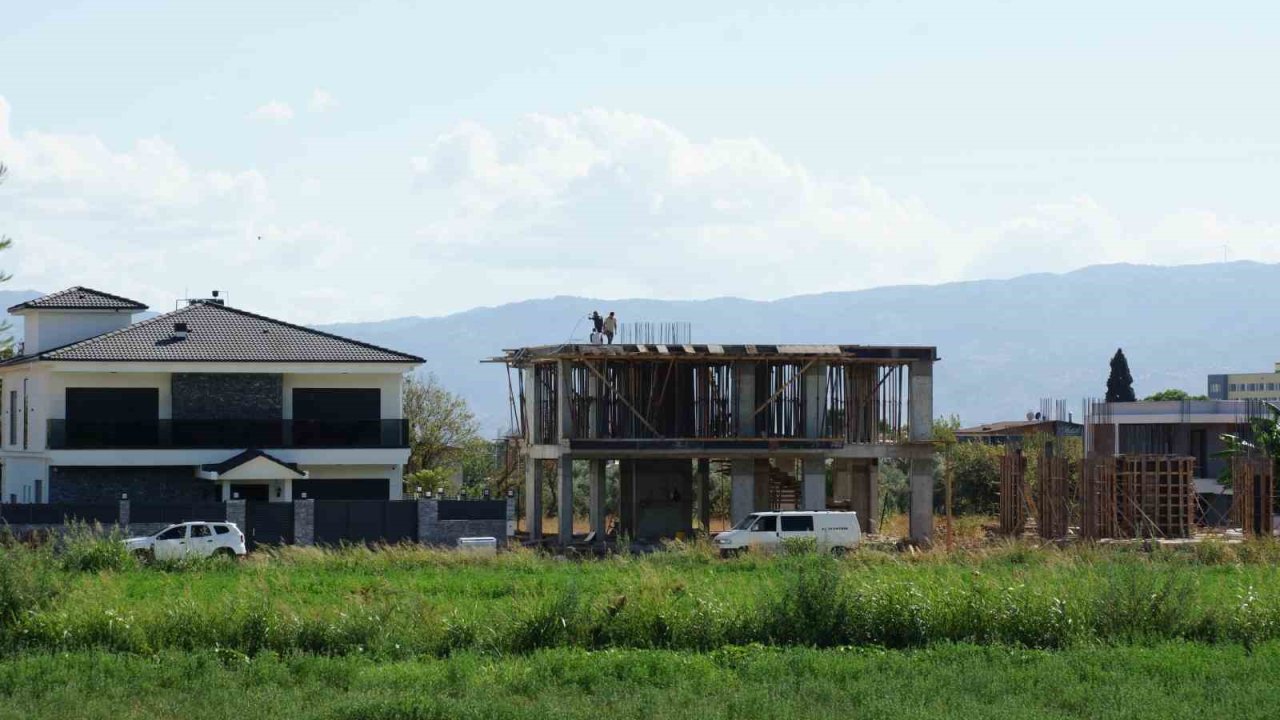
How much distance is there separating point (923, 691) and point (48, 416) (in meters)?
35.5

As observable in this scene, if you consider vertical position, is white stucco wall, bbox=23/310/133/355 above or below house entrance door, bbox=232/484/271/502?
above

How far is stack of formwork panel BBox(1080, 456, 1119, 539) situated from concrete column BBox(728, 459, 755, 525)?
964 centimetres

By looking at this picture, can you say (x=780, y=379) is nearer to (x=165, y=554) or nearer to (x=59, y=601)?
(x=165, y=554)

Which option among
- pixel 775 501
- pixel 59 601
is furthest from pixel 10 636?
pixel 775 501

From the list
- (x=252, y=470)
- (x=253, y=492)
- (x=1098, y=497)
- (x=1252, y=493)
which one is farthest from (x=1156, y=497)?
(x=253, y=492)

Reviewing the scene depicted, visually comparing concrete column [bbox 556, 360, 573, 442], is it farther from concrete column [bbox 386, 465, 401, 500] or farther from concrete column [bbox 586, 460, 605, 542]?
concrete column [bbox 386, 465, 401, 500]

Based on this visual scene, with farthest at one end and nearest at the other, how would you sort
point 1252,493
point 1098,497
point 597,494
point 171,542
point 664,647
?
1. point 597,494
2. point 1098,497
3. point 1252,493
4. point 171,542
5. point 664,647

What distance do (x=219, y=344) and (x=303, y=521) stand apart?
9618 mm

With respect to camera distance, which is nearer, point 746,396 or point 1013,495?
point 746,396

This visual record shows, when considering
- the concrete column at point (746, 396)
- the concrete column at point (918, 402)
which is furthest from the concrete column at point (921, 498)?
the concrete column at point (746, 396)

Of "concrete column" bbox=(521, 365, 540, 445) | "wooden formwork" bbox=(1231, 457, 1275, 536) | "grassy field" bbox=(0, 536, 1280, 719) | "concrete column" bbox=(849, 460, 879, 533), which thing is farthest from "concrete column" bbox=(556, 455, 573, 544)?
"grassy field" bbox=(0, 536, 1280, 719)

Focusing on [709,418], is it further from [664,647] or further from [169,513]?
[664,647]

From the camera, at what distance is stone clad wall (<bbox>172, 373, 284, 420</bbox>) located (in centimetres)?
5125

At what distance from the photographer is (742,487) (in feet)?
172
